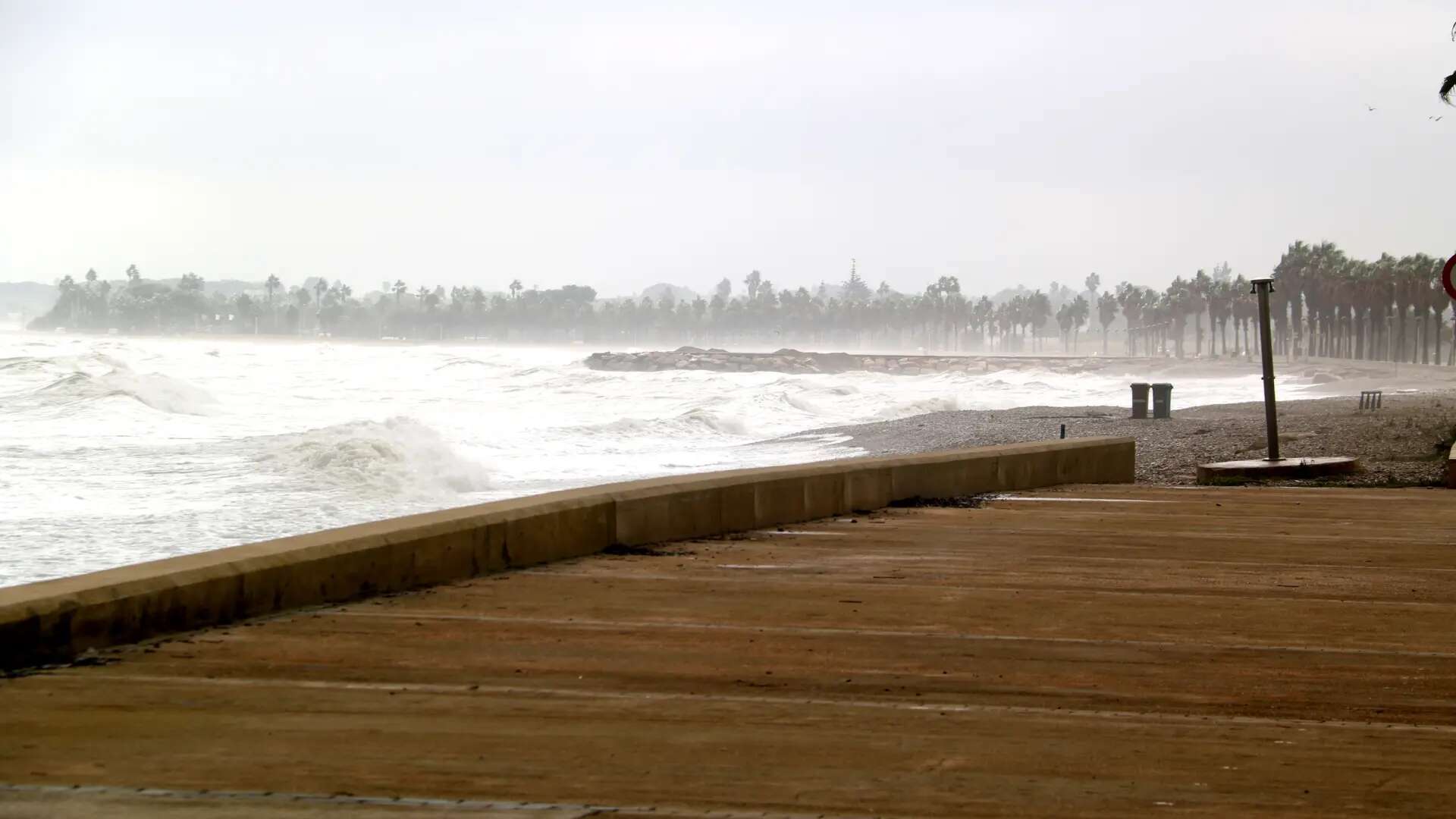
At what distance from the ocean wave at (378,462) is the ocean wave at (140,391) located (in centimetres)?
2778

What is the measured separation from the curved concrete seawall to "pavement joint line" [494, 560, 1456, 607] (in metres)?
0.33

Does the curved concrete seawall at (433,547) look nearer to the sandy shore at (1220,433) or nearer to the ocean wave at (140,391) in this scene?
the sandy shore at (1220,433)

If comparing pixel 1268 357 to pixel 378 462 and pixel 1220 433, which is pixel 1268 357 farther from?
pixel 378 462

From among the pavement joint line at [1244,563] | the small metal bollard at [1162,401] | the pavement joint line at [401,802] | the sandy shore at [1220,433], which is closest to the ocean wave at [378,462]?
the sandy shore at [1220,433]

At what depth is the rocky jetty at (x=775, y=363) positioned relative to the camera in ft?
504

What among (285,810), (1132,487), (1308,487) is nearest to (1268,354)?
(1308,487)

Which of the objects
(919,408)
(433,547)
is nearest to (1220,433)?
(433,547)

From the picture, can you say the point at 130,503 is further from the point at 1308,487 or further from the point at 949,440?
the point at 1308,487

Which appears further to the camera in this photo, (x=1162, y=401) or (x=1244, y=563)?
(x=1162, y=401)

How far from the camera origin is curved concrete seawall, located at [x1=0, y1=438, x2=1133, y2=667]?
14.1 ft

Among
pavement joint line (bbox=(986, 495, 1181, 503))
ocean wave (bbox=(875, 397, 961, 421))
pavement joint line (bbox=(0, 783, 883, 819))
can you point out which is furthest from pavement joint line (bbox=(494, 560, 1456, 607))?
ocean wave (bbox=(875, 397, 961, 421))

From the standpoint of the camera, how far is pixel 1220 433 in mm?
30438

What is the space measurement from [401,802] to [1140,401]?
122 feet

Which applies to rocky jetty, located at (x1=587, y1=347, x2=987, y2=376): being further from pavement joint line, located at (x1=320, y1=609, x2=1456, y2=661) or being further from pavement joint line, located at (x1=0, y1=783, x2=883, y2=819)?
pavement joint line, located at (x1=0, y1=783, x2=883, y2=819)
